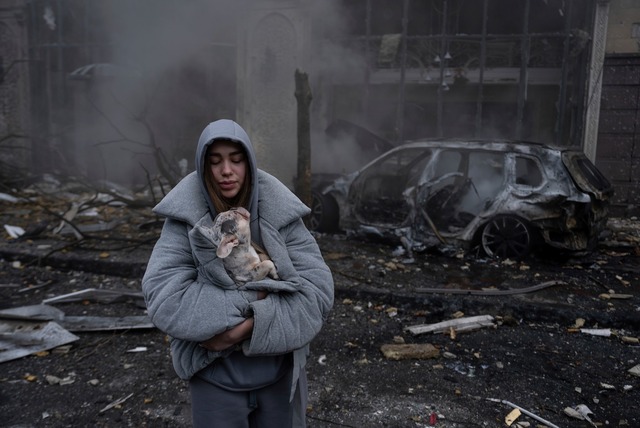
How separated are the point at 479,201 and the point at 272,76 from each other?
568cm

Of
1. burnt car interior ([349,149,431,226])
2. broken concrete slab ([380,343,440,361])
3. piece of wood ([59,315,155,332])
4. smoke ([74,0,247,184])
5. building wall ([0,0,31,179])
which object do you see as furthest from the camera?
building wall ([0,0,31,179])

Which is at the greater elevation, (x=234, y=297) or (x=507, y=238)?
(x=234, y=297)

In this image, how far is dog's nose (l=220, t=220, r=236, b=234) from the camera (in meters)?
1.80

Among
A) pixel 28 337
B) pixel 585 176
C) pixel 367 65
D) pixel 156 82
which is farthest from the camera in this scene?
pixel 156 82

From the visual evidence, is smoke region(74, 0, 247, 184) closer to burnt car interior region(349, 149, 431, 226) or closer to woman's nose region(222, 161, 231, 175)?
burnt car interior region(349, 149, 431, 226)

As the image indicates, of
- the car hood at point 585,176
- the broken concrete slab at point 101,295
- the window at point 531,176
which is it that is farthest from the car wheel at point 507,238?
the broken concrete slab at point 101,295

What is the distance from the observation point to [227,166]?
6.14 ft

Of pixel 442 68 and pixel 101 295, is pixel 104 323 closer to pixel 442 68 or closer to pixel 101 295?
pixel 101 295

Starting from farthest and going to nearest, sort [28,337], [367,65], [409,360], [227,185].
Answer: [367,65]
[28,337]
[409,360]
[227,185]

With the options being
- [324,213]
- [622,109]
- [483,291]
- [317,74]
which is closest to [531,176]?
[483,291]

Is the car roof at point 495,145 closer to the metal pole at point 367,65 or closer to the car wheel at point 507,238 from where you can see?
the car wheel at point 507,238

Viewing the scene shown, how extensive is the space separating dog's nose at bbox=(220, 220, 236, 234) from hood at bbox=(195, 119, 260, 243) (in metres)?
0.14

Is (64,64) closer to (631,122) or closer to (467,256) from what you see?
(467,256)

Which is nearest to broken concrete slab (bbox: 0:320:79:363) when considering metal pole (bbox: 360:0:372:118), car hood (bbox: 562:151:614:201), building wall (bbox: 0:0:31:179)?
car hood (bbox: 562:151:614:201)
